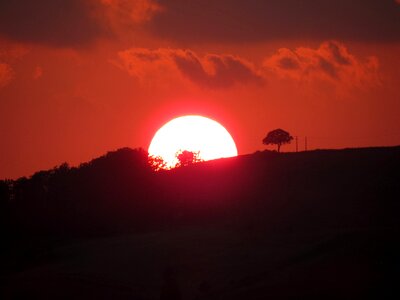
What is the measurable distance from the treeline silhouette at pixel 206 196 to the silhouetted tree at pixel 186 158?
253 inches

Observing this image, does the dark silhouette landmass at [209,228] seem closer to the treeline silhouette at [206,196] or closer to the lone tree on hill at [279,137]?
the treeline silhouette at [206,196]

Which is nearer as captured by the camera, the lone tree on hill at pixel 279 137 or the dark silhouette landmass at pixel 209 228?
the dark silhouette landmass at pixel 209 228

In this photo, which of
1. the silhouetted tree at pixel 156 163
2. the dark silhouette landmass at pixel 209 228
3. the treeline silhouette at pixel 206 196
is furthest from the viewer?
the silhouetted tree at pixel 156 163

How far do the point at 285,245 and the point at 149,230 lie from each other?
2777 cm

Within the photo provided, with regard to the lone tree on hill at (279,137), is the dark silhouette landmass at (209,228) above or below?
below

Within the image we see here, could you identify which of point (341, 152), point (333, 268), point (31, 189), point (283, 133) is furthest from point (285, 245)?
point (283, 133)

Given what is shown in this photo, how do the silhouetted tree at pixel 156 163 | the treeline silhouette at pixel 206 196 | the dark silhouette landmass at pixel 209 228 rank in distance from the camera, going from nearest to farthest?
the dark silhouette landmass at pixel 209 228 → the treeline silhouette at pixel 206 196 → the silhouetted tree at pixel 156 163

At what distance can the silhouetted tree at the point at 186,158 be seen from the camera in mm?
141363

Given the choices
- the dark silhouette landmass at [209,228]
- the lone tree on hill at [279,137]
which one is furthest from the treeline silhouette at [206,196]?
the lone tree on hill at [279,137]

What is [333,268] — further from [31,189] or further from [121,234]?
[31,189]

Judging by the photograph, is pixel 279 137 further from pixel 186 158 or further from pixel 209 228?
pixel 209 228

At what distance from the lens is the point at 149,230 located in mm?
98625

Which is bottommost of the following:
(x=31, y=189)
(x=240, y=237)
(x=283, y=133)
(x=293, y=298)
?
(x=293, y=298)

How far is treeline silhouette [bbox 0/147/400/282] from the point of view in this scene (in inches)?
3634
